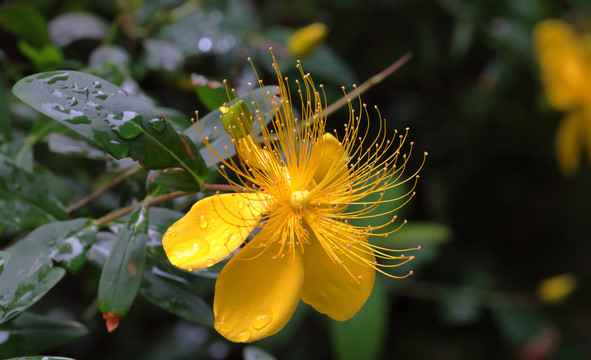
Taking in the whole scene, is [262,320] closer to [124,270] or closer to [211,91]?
[124,270]

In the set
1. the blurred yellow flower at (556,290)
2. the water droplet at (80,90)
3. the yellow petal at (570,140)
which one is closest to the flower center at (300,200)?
the water droplet at (80,90)

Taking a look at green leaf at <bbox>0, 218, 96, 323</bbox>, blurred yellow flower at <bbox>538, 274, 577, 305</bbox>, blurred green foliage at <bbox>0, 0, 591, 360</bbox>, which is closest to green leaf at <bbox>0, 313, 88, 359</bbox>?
blurred green foliage at <bbox>0, 0, 591, 360</bbox>

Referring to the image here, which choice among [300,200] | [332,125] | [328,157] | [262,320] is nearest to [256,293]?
[262,320]

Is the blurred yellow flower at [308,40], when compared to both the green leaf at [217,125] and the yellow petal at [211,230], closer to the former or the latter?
the green leaf at [217,125]

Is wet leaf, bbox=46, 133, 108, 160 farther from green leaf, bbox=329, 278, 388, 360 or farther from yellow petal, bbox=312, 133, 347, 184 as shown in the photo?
green leaf, bbox=329, 278, 388, 360

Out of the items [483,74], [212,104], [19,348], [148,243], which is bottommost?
[483,74]

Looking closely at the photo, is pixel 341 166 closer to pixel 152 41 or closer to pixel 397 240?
pixel 152 41

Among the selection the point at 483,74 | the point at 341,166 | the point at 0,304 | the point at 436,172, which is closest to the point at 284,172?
the point at 341,166
